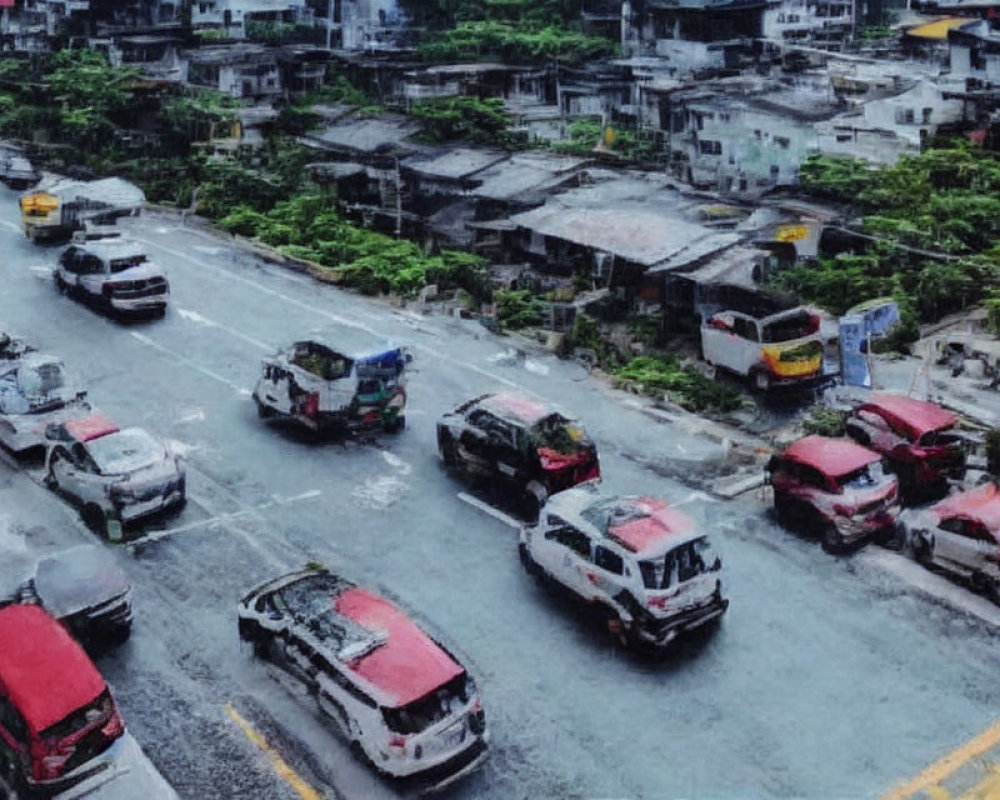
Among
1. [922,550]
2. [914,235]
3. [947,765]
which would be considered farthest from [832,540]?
[914,235]

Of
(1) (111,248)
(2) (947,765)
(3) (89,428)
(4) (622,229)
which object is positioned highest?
(1) (111,248)

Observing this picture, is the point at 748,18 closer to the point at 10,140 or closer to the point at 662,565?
the point at 10,140

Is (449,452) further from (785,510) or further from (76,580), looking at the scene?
(76,580)

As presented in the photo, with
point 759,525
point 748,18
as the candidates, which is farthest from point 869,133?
point 759,525

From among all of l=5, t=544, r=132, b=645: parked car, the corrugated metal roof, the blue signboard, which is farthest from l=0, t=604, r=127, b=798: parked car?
the corrugated metal roof

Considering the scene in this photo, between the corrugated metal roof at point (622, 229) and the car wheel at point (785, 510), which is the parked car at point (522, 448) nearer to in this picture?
the car wheel at point (785, 510)

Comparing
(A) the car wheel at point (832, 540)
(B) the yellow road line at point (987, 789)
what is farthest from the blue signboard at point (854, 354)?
(B) the yellow road line at point (987, 789)

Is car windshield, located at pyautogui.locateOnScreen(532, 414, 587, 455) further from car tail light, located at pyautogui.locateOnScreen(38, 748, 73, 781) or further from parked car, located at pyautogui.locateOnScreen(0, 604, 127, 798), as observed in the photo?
car tail light, located at pyautogui.locateOnScreen(38, 748, 73, 781)
